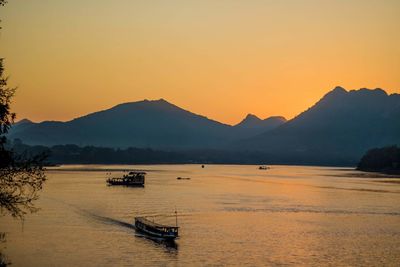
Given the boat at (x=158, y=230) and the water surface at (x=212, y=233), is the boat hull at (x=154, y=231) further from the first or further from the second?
the water surface at (x=212, y=233)

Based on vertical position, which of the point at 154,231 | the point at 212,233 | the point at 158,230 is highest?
the point at 158,230

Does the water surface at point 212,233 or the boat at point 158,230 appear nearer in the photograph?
the water surface at point 212,233

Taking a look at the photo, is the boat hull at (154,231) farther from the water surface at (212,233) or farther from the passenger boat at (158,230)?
the water surface at (212,233)

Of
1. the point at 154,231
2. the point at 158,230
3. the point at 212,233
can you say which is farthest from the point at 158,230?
the point at 212,233

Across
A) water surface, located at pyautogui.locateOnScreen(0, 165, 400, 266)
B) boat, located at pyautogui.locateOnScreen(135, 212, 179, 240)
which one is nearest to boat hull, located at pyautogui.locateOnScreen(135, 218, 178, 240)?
boat, located at pyautogui.locateOnScreen(135, 212, 179, 240)

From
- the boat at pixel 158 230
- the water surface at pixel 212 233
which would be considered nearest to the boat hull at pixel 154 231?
the boat at pixel 158 230

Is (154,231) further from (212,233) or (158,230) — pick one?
(212,233)

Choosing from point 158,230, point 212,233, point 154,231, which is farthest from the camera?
point 212,233

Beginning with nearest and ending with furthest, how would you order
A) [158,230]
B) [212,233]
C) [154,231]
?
[158,230]
[154,231]
[212,233]

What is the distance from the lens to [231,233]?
6475 centimetres

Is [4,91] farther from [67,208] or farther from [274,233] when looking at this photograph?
A: [67,208]

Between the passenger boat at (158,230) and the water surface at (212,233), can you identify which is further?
the passenger boat at (158,230)

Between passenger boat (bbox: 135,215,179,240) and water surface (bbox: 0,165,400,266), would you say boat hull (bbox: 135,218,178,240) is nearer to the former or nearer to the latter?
passenger boat (bbox: 135,215,179,240)

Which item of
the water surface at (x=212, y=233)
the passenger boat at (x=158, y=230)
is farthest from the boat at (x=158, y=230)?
the water surface at (x=212, y=233)
